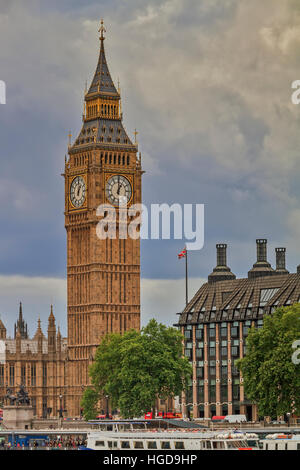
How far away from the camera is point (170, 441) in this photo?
14788cm

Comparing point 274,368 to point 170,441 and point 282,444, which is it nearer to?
point 170,441

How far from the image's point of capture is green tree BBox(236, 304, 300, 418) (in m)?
175

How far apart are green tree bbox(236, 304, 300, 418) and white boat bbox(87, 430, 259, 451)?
79.7 feet

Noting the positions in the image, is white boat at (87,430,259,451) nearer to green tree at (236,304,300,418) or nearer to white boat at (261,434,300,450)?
white boat at (261,434,300,450)

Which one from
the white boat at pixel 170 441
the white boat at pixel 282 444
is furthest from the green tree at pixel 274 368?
the white boat at pixel 282 444

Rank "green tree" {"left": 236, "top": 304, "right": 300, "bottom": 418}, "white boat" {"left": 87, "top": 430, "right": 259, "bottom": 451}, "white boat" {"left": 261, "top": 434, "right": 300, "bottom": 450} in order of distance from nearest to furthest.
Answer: "white boat" {"left": 261, "top": 434, "right": 300, "bottom": 450} → "white boat" {"left": 87, "top": 430, "right": 259, "bottom": 451} → "green tree" {"left": 236, "top": 304, "right": 300, "bottom": 418}

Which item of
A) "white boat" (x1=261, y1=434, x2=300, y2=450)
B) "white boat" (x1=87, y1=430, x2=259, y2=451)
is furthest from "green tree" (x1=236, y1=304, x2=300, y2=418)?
"white boat" (x1=261, y1=434, x2=300, y2=450)

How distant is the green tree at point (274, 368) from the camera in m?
175

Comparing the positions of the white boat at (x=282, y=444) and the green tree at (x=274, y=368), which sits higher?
the green tree at (x=274, y=368)

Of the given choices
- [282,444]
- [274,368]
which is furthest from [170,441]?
[274,368]

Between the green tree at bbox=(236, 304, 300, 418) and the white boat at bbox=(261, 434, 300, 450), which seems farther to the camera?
the green tree at bbox=(236, 304, 300, 418)

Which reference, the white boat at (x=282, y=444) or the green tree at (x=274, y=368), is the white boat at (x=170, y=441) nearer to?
the white boat at (x=282, y=444)

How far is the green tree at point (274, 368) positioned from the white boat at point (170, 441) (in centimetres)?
2429
